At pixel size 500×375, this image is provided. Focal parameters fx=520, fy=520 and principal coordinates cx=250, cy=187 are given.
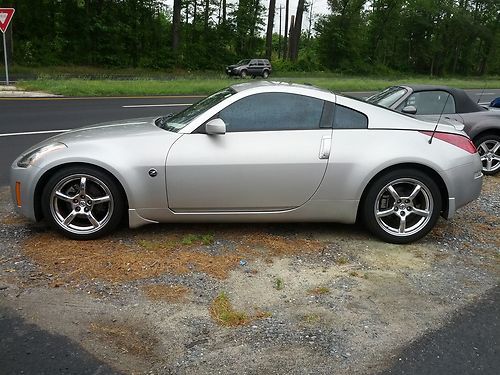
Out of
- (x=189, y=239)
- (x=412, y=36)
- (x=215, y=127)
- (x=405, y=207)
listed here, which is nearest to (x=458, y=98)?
(x=405, y=207)

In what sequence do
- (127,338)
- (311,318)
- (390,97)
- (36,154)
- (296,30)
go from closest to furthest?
(127,338) → (311,318) → (36,154) → (390,97) → (296,30)

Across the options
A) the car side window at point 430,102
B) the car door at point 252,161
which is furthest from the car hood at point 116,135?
the car side window at point 430,102

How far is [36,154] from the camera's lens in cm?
452

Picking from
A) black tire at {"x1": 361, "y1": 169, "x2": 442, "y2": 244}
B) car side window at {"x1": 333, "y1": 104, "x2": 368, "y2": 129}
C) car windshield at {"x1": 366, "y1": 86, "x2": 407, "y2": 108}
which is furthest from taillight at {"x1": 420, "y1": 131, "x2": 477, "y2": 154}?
car windshield at {"x1": 366, "y1": 86, "x2": 407, "y2": 108}

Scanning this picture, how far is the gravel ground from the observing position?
118 inches

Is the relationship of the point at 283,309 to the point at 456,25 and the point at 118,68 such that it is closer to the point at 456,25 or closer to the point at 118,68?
the point at 118,68

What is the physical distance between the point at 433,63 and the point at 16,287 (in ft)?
220

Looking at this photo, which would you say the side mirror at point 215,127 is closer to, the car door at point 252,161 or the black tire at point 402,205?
the car door at point 252,161

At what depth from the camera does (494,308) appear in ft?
11.8

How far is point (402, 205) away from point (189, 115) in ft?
6.96

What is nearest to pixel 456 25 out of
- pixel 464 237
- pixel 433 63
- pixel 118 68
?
pixel 433 63

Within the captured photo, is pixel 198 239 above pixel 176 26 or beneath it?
beneath

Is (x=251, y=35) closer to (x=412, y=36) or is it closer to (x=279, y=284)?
(x=412, y=36)

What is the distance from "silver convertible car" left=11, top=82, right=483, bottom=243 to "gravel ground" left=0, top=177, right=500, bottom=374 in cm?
25
